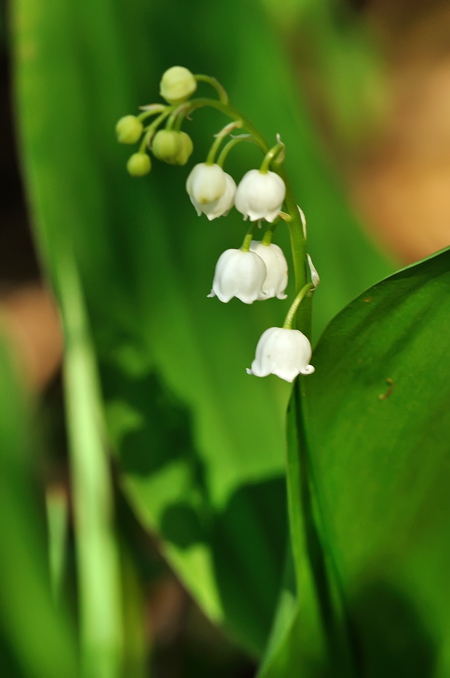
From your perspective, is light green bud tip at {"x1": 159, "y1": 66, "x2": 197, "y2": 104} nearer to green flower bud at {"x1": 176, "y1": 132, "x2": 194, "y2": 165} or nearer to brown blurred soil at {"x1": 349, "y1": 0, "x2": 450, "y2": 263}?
green flower bud at {"x1": 176, "y1": 132, "x2": 194, "y2": 165}

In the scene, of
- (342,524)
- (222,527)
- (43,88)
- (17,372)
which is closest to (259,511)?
(222,527)

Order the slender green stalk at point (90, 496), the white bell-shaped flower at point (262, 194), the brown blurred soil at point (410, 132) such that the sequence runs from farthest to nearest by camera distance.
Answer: the brown blurred soil at point (410, 132)
the slender green stalk at point (90, 496)
the white bell-shaped flower at point (262, 194)

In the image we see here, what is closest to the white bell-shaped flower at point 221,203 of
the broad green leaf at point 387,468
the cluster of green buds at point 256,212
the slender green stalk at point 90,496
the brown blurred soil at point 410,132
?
the cluster of green buds at point 256,212

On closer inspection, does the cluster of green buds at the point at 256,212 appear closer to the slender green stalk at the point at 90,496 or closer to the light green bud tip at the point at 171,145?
the light green bud tip at the point at 171,145

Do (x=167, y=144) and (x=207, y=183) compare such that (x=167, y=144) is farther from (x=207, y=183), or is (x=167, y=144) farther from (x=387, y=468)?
(x=387, y=468)

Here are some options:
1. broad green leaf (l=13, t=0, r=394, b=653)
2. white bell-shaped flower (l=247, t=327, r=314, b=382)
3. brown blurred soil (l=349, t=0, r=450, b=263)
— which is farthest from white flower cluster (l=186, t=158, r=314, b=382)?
brown blurred soil (l=349, t=0, r=450, b=263)
